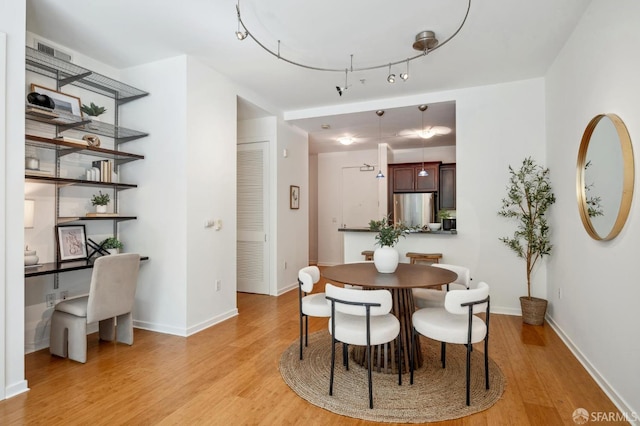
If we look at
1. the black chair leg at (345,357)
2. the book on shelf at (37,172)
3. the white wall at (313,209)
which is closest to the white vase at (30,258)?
the book on shelf at (37,172)

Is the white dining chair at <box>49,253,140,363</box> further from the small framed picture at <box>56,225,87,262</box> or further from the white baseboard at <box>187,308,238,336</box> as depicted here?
the white baseboard at <box>187,308,238,336</box>

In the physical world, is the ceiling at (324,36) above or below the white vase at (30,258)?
above

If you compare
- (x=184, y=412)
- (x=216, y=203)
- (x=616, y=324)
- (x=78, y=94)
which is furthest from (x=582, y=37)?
(x=78, y=94)

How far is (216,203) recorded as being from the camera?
4.01m

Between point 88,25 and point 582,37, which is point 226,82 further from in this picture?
point 582,37

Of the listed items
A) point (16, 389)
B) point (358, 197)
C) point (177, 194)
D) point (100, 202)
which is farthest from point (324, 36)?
point (358, 197)

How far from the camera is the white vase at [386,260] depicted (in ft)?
9.47

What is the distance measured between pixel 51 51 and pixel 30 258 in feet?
6.34

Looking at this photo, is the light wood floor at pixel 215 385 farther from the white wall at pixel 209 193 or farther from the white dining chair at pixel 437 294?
the white dining chair at pixel 437 294

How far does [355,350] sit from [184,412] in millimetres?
1407

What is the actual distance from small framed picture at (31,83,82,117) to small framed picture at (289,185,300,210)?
301 cm

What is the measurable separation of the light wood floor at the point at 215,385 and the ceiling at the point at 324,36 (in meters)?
2.87

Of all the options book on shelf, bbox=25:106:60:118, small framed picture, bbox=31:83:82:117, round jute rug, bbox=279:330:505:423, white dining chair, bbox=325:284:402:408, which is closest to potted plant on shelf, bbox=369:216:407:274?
white dining chair, bbox=325:284:402:408

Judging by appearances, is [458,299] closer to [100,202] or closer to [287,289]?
[100,202]
